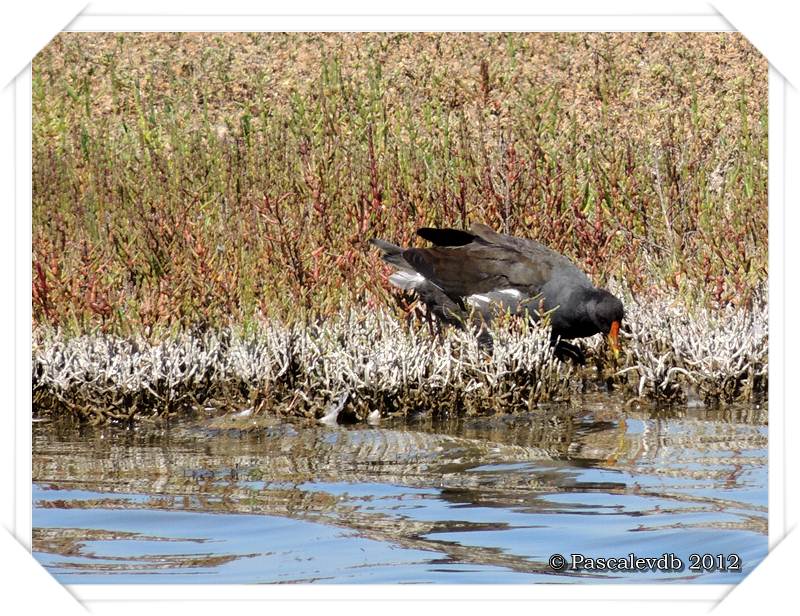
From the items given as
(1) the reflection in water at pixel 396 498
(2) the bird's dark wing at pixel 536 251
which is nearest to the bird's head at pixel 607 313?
(2) the bird's dark wing at pixel 536 251

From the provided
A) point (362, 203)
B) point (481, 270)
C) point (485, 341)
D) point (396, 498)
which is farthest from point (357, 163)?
point (396, 498)

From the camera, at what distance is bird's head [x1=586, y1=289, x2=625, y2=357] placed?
7867 millimetres

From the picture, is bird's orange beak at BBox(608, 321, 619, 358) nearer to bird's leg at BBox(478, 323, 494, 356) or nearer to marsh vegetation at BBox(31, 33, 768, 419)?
marsh vegetation at BBox(31, 33, 768, 419)

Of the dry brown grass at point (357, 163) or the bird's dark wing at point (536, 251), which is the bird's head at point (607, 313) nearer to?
the bird's dark wing at point (536, 251)

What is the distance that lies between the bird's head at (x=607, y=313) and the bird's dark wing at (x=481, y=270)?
1.25 ft

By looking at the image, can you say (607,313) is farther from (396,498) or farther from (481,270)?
(396,498)

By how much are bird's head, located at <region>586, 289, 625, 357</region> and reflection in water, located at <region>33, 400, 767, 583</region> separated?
2.38 ft

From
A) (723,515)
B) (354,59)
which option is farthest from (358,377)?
(354,59)

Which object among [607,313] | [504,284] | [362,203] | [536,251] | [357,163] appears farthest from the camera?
[357,163]

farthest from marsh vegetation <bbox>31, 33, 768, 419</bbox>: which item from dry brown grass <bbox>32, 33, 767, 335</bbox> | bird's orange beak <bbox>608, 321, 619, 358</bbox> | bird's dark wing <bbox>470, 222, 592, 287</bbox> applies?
bird's dark wing <bbox>470, 222, 592, 287</bbox>

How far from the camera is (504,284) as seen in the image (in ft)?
26.6

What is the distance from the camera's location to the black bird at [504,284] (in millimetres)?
7934

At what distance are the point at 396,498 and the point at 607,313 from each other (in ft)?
8.55
